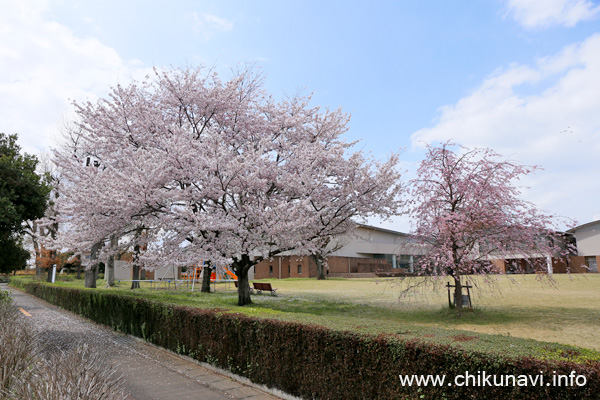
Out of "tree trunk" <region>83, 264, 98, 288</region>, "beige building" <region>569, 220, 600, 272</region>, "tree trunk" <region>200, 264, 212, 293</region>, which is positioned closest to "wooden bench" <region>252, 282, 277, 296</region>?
"tree trunk" <region>200, 264, 212, 293</region>

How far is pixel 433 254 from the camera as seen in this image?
12805 mm

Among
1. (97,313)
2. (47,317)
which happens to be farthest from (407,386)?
(47,317)

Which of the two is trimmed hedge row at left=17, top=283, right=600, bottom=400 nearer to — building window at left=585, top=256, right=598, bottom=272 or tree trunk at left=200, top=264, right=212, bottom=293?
tree trunk at left=200, top=264, right=212, bottom=293

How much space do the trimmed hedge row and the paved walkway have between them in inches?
10.1

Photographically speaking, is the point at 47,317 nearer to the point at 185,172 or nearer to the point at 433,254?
the point at 185,172

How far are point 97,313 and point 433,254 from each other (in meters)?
12.7

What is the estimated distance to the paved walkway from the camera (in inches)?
243

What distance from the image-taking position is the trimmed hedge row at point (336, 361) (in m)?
3.42

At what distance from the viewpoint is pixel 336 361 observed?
16.9 ft

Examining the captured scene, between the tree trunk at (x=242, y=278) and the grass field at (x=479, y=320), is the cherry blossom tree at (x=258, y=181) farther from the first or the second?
the grass field at (x=479, y=320)

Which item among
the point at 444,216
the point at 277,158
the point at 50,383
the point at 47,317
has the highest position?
the point at 277,158

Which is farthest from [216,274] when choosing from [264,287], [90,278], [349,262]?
[349,262]

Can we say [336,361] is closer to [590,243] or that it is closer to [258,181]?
[258,181]

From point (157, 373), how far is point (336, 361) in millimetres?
4180
